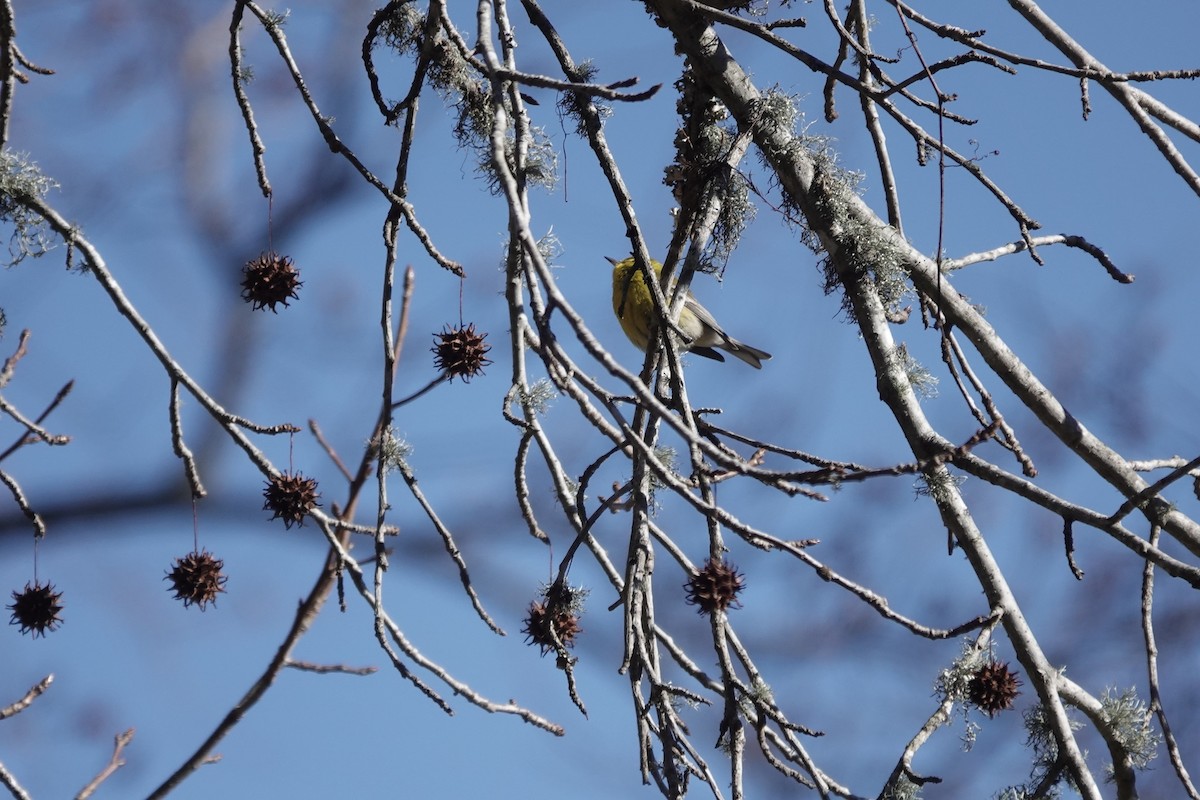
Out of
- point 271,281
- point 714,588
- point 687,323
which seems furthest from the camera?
point 687,323

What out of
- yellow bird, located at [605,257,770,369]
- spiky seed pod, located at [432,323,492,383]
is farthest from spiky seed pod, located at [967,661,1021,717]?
yellow bird, located at [605,257,770,369]

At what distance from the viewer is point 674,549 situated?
7.13ft

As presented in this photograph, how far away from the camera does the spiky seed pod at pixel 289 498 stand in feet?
7.03

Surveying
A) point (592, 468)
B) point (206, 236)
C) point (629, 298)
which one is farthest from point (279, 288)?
point (206, 236)

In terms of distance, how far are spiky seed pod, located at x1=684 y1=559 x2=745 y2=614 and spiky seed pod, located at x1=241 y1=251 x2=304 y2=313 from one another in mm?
1059

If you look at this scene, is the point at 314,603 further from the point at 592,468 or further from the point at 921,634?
the point at 921,634

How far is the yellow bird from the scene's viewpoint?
5625 millimetres

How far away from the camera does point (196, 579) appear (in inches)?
90.1

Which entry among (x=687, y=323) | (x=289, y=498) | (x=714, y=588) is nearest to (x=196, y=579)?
(x=289, y=498)

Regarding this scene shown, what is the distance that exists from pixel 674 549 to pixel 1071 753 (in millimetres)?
821

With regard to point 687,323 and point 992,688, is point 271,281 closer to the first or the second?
point 992,688

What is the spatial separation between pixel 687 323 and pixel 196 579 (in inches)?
161

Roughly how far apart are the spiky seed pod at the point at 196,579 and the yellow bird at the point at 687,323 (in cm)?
338

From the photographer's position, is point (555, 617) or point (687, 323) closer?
point (555, 617)
